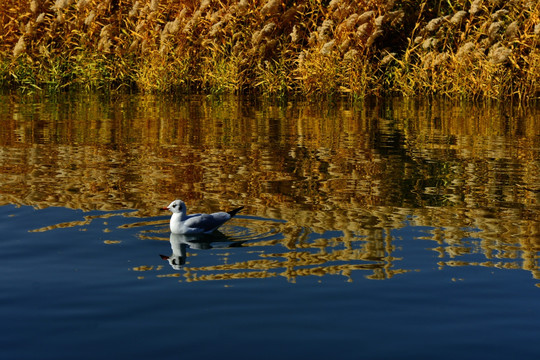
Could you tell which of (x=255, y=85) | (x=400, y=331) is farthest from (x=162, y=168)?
(x=255, y=85)

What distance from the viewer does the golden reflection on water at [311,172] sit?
6551 millimetres

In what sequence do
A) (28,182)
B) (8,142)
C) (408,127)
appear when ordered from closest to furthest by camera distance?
(28,182) → (8,142) → (408,127)

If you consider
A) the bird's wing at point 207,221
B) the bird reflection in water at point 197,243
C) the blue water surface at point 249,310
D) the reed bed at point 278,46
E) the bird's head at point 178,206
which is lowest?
the blue water surface at point 249,310

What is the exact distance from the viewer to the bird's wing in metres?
6.82

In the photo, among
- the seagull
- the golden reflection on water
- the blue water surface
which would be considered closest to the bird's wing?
the seagull

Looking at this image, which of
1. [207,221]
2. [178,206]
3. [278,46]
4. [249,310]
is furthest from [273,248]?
[278,46]

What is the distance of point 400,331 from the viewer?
15.4 ft

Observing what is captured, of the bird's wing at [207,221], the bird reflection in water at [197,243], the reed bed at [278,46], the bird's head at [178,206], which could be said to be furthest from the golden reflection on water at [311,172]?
the reed bed at [278,46]

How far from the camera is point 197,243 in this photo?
6816 mm

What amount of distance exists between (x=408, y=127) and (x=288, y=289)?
9347mm

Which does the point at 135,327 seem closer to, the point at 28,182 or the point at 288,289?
the point at 288,289

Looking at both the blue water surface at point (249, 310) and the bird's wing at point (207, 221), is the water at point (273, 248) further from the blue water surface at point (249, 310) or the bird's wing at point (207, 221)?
the bird's wing at point (207, 221)

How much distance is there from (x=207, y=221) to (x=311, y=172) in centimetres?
333

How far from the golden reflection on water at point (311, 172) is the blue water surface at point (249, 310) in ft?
0.79
